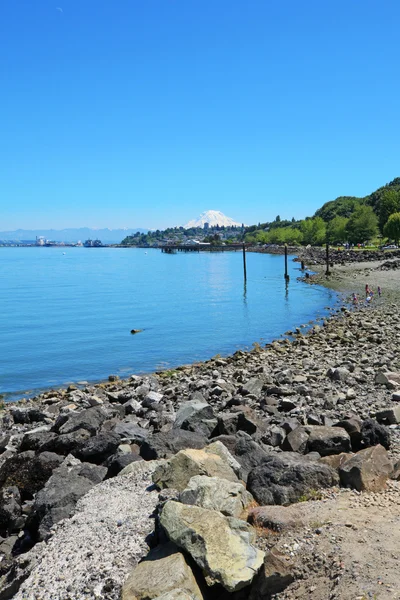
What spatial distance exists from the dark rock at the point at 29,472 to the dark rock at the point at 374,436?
6.10 meters

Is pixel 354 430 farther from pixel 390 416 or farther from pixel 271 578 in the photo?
pixel 271 578

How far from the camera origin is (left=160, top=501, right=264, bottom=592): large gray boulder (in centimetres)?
580

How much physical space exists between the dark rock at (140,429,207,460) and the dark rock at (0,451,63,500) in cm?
187

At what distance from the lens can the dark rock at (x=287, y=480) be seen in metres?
7.84

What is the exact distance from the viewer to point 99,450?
34.8 feet

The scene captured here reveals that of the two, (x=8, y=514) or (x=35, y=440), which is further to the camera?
(x=35, y=440)

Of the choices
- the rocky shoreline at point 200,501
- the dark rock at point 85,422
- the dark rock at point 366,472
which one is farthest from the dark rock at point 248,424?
the dark rock at point 85,422

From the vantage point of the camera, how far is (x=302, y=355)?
23844mm

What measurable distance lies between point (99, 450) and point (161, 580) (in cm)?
517

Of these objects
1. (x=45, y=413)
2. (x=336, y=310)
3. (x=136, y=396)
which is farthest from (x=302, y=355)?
(x=336, y=310)

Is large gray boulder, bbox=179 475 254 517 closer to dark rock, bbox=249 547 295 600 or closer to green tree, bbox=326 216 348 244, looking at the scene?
dark rock, bbox=249 547 295 600

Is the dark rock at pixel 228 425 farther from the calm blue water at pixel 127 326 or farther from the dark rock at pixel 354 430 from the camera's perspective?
the calm blue water at pixel 127 326

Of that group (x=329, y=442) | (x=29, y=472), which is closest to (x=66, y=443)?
(x=29, y=472)

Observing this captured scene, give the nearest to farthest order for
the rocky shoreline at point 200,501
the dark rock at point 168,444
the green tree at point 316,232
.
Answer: the rocky shoreline at point 200,501 < the dark rock at point 168,444 < the green tree at point 316,232
